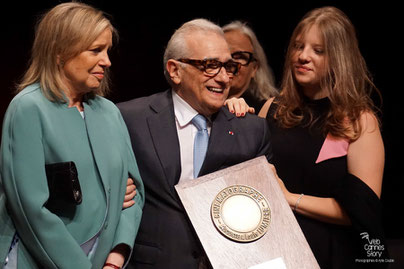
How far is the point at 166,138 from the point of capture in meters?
2.44

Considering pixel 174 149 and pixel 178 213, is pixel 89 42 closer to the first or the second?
pixel 174 149

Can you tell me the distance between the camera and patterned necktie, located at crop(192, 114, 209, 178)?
2.47 metres

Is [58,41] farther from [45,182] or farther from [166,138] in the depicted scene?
[166,138]

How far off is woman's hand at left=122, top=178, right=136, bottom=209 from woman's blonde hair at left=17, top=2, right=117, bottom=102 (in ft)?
1.55

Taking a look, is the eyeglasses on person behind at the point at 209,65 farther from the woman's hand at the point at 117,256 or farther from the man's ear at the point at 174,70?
the woman's hand at the point at 117,256

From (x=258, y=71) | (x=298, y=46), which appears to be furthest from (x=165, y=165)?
(x=258, y=71)

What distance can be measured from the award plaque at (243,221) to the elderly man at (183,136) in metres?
0.15

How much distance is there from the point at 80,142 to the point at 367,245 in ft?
4.99

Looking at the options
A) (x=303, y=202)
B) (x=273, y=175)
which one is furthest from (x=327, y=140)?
(x=273, y=175)

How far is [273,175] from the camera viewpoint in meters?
2.35

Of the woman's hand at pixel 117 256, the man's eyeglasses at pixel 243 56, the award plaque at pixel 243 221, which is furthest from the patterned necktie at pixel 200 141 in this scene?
the man's eyeglasses at pixel 243 56

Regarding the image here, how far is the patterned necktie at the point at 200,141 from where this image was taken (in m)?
2.47

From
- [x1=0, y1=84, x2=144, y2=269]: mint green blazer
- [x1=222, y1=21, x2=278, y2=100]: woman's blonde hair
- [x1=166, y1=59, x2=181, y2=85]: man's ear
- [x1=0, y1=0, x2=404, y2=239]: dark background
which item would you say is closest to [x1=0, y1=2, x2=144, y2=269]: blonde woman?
[x1=0, y1=84, x2=144, y2=269]: mint green blazer

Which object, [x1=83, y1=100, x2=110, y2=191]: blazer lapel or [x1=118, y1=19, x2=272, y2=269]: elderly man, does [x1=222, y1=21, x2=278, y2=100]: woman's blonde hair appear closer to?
[x1=118, y1=19, x2=272, y2=269]: elderly man
